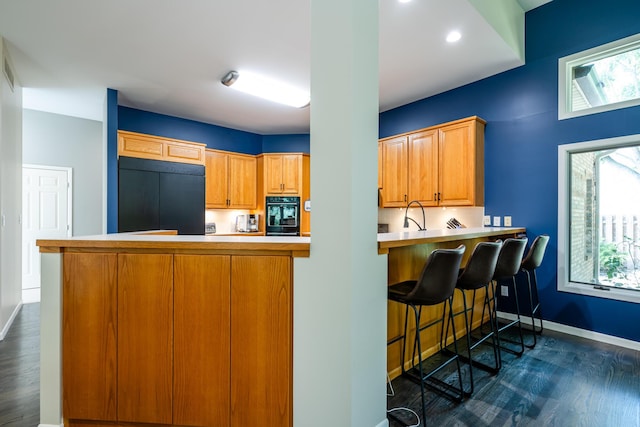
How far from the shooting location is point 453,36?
2932 mm

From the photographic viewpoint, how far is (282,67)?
3.44m

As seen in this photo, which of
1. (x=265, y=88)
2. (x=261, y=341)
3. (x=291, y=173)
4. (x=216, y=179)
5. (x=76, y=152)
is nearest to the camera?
(x=261, y=341)

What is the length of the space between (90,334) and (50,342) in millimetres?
198

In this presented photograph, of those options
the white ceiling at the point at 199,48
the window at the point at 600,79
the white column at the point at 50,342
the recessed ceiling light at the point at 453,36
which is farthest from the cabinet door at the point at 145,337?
the window at the point at 600,79

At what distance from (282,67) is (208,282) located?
9.09 ft

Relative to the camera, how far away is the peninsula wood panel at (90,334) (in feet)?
5.20

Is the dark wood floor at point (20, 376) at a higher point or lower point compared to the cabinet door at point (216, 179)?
lower

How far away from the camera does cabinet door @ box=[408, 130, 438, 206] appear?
13.0 ft

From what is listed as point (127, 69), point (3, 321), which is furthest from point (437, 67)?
point (3, 321)

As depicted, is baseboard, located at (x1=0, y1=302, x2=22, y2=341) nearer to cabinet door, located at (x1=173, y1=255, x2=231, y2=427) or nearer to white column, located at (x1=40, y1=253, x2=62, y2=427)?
white column, located at (x1=40, y1=253, x2=62, y2=427)

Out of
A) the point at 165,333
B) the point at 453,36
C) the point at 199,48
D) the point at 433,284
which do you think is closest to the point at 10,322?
the point at 165,333

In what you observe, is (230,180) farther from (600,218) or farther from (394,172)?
(600,218)

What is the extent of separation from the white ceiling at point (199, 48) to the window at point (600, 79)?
0.56 meters

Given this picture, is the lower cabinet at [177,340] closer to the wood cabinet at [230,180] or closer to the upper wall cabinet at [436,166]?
the upper wall cabinet at [436,166]
